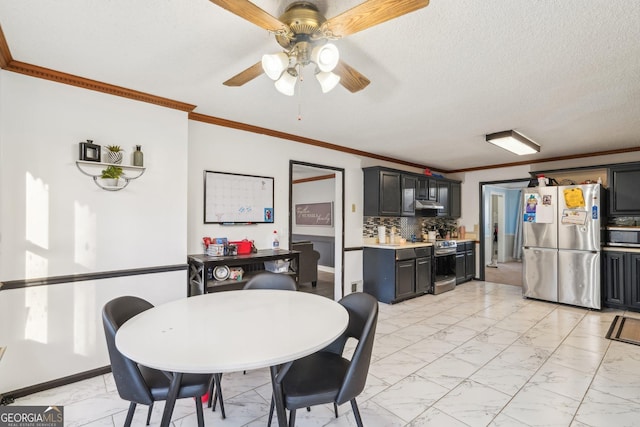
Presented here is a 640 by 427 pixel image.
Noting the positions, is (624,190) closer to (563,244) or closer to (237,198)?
(563,244)

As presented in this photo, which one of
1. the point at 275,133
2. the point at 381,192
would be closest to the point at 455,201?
the point at 381,192

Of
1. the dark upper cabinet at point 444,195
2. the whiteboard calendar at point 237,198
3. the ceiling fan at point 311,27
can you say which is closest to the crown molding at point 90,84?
the whiteboard calendar at point 237,198

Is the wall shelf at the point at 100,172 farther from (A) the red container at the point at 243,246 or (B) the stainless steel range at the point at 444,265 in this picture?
(B) the stainless steel range at the point at 444,265

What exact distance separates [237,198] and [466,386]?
111 inches

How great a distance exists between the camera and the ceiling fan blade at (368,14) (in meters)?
1.25

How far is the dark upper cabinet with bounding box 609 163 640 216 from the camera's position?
4.46m

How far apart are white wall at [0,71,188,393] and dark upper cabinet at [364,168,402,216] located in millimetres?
→ 3011

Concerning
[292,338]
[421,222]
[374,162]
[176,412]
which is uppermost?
[374,162]

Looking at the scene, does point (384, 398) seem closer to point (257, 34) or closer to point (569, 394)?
point (569, 394)

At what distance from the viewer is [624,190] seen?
4.56 meters

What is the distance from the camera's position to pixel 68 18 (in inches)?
68.2

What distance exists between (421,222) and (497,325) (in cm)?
284

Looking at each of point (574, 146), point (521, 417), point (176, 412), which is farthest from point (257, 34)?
point (574, 146)

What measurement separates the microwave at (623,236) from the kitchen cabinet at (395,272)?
259 cm
